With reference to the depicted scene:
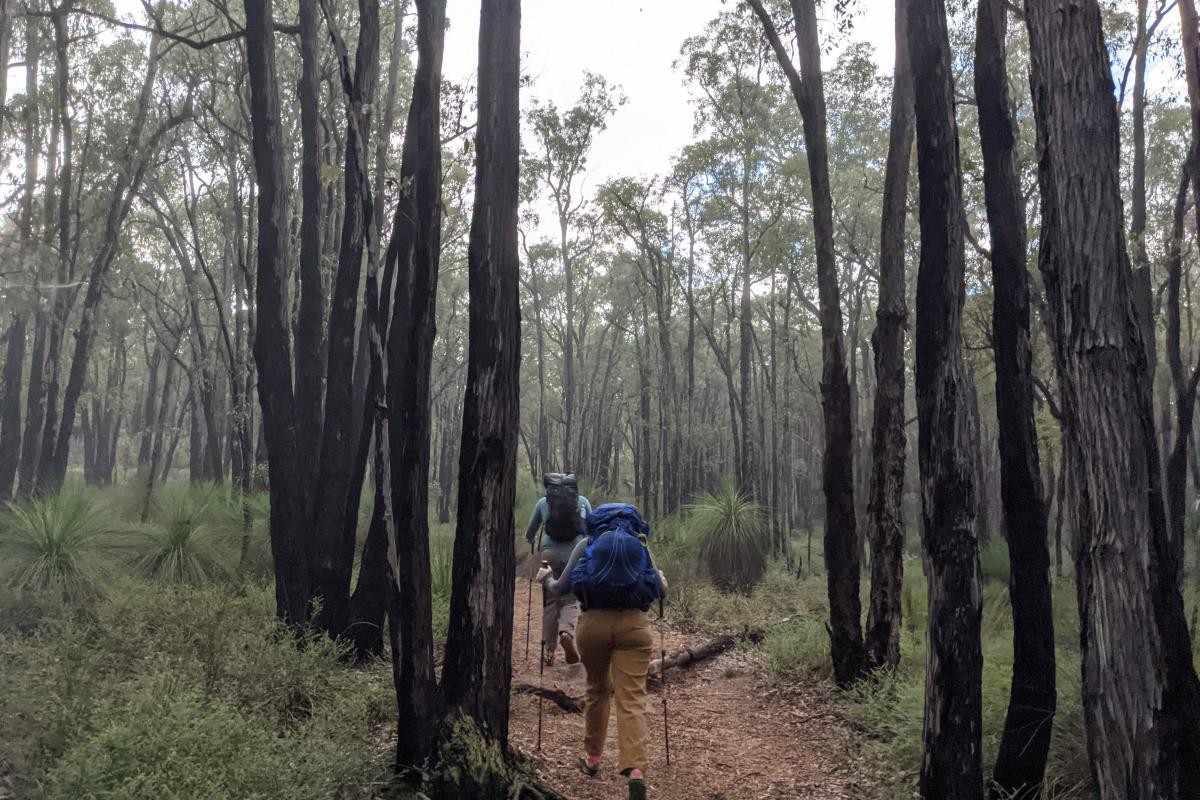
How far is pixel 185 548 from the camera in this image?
9719 millimetres

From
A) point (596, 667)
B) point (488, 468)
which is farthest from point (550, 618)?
point (488, 468)

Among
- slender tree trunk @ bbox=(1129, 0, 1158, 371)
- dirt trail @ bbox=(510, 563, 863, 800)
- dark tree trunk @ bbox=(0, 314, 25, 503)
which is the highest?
slender tree trunk @ bbox=(1129, 0, 1158, 371)

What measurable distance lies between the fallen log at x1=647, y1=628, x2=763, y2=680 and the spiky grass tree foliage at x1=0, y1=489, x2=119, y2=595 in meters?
5.73

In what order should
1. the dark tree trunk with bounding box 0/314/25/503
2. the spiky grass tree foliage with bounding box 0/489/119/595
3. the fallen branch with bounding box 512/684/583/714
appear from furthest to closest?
the dark tree trunk with bounding box 0/314/25/503
the spiky grass tree foliage with bounding box 0/489/119/595
the fallen branch with bounding box 512/684/583/714

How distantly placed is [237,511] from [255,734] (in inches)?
314

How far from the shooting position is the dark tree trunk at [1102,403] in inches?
125

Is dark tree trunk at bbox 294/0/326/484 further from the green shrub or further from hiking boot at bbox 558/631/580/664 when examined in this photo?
the green shrub

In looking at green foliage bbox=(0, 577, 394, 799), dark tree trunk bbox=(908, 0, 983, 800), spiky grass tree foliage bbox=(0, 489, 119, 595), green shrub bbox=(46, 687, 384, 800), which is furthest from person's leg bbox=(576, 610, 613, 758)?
spiky grass tree foliage bbox=(0, 489, 119, 595)

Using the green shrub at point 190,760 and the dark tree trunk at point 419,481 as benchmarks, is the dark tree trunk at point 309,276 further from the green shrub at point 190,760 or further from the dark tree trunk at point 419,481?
the green shrub at point 190,760

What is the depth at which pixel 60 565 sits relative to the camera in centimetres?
859

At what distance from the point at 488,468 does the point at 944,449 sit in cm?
259

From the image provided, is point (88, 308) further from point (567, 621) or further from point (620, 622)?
point (620, 622)

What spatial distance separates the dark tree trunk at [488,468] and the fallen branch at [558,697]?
2.34 meters

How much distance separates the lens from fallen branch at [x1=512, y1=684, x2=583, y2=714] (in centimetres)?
700
